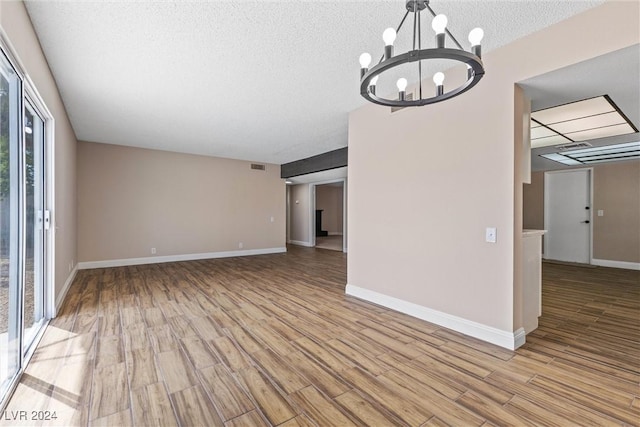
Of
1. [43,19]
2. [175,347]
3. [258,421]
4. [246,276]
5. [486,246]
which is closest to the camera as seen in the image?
[258,421]

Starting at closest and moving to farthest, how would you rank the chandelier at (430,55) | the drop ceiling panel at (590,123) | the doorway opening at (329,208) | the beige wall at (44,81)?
the chandelier at (430,55), the beige wall at (44,81), the drop ceiling panel at (590,123), the doorway opening at (329,208)

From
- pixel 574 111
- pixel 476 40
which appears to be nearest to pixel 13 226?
pixel 476 40

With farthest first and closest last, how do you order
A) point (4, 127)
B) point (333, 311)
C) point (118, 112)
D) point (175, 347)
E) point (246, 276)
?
point (246, 276) → point (118, 112) → point (333, 311) → point (175, 347) → point (4, 127)

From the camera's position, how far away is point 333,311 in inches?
127

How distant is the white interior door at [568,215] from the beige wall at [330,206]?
307 inches

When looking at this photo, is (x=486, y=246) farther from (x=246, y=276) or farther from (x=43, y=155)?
(x=43, y=155)

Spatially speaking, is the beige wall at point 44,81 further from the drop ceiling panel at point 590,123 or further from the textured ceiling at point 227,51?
the drop ceiling panel at point 590,123

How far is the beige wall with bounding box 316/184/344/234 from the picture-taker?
42.4 ft

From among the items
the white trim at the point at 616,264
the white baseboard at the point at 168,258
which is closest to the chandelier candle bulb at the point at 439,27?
the white baseboard at the point at 168,258

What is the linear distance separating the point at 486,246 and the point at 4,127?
365 cm

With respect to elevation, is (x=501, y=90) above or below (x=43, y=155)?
above

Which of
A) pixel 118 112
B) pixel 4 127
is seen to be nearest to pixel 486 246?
pixel 4 127

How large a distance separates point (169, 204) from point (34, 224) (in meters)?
3.84

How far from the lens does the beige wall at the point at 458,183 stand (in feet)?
7.06
